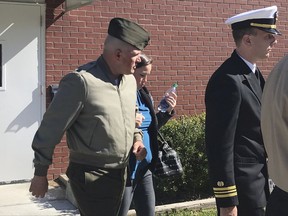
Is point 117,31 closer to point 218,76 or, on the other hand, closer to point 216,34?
point 218,76

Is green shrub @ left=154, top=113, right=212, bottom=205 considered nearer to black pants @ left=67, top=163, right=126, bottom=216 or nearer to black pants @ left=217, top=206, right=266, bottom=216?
black pants @ left=67, top=163, right=126, bottom=216

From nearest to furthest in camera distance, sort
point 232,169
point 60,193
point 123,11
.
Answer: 1. point 232,169
2. point 60,193
3. point 123,11

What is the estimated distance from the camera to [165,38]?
7.31m

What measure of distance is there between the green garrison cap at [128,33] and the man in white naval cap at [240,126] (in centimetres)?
54

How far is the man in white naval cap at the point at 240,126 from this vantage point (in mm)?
2795

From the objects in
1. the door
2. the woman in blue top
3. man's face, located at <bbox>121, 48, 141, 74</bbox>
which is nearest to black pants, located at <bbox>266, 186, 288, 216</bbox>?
man's face, located at <bbox>121, 48, 141, 74</bbox>

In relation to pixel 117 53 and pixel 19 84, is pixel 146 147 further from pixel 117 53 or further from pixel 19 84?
pixel 19 84

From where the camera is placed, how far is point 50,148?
283 cm

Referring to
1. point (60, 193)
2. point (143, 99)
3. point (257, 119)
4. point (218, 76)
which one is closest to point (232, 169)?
point (257, 119)

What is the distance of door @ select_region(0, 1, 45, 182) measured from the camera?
632 cm

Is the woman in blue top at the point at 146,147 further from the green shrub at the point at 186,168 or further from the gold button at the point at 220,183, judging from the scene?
the green shrub at the point at 186,168

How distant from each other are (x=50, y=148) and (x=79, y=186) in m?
0.35

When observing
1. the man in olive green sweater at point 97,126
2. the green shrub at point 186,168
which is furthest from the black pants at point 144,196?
the green shrub at point 186,168

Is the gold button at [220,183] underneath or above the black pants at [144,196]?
above
